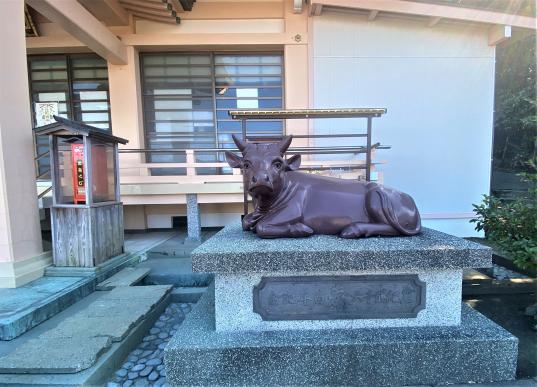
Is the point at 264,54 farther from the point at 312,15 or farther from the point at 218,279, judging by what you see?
the point at 218,279

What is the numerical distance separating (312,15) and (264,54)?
1438 mm

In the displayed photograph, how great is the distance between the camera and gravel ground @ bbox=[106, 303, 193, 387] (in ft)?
7.95

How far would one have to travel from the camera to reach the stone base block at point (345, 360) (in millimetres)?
2020

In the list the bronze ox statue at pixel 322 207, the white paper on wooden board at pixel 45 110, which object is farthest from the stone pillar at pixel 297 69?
the white paper on wooden board at pixel 45 110

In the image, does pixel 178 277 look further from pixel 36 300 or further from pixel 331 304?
pixel 331 304

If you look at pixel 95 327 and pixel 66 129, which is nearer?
pixel 95 327

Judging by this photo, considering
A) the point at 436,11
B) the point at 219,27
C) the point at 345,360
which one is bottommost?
the point at 345,360

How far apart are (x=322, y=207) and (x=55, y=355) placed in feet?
8.68

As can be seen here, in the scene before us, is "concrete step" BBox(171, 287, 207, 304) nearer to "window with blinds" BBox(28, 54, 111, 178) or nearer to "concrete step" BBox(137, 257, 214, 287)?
"concrete step" BBox(137, 257, 214, 287)

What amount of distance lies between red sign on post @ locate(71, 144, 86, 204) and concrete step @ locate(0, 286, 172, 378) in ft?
5.22

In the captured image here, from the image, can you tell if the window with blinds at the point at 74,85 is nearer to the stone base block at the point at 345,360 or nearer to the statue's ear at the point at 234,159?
the statue's ear at the point at 234,159

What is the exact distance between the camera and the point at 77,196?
171 inches

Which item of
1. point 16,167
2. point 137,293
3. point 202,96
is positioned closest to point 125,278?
point 137,293

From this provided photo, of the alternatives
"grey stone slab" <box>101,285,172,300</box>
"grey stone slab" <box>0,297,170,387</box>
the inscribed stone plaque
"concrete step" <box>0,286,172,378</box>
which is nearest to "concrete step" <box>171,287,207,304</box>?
"grey stone slab" <box>101,285,172,300</box>
